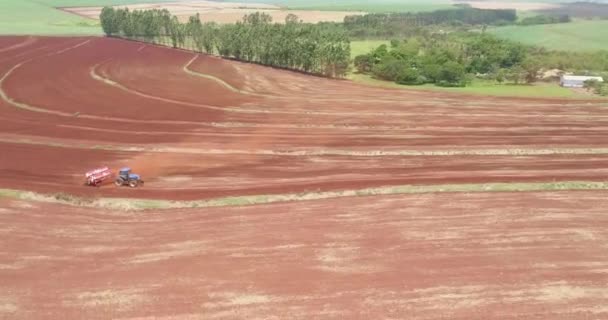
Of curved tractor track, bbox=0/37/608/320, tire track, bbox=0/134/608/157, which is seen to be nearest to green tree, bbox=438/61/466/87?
curved tractor track, bbox=0/37/608/320

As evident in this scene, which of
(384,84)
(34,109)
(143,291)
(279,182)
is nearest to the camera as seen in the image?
(143,291)

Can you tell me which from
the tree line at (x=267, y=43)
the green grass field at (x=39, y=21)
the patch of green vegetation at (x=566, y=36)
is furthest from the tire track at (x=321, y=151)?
the green grass field at (x=39, y=21)

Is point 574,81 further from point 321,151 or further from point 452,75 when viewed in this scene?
point 321,151

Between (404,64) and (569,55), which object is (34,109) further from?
(569,55)

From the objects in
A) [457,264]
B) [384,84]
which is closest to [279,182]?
[457,264]

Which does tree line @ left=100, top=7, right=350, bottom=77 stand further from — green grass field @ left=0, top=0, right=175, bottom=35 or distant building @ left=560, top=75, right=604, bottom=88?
green grass field @ left=0, top=0, right=175, bottom=35
